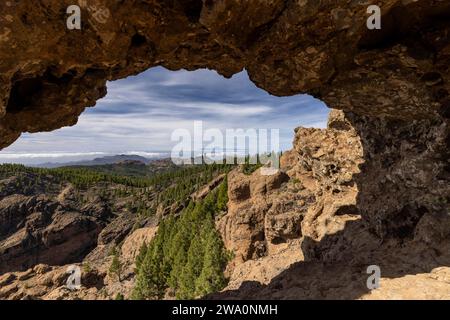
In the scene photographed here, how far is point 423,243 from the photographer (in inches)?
680

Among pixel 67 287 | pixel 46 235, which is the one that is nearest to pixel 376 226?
pixel 67 287

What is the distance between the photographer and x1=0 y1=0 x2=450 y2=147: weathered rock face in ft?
45.3

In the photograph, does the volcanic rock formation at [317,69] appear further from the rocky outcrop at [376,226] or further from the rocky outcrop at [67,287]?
the rocky outcrop at [67,287]

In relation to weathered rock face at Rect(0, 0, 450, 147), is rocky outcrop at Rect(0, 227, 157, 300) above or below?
below

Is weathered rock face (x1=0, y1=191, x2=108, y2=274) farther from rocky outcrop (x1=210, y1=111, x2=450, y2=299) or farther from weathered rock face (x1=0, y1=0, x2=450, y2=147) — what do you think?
weathered rock face (x1=0, y1=0, x2=450, y2=147)

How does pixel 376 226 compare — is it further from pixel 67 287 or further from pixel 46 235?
pixel 46 235

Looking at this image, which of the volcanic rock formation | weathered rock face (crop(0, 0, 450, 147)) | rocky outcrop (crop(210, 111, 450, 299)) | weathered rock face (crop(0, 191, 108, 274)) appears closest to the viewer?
weathered rock face (crop(0, 0, 450, 147))

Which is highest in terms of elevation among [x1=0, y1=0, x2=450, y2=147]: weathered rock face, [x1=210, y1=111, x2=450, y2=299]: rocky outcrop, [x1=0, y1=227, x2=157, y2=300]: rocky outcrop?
[x1=0, y1=0, x2=450, y2=147]: weathered rock face

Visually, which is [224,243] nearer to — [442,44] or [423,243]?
[423,243]

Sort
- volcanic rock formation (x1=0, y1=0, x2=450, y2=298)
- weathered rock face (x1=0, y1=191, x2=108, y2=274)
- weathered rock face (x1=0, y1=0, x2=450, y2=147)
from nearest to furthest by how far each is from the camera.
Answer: weathered rock face (x1=0, y1=0, x2=450, y2=147)
volcanic rock formation (x1=0, y1=0, x2=450, y2=298)
weathered rock face (x1=0, y1=191, x2=108, y2=274)

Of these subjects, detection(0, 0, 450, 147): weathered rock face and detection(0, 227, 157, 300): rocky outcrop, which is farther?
detection(0, 227, 157, 300): rocky outcrop

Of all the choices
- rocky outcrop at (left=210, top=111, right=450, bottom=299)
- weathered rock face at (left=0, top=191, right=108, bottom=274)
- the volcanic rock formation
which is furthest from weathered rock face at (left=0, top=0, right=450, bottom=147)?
weathered rock face at (left=0, top=191, right=108, bottom=274)
